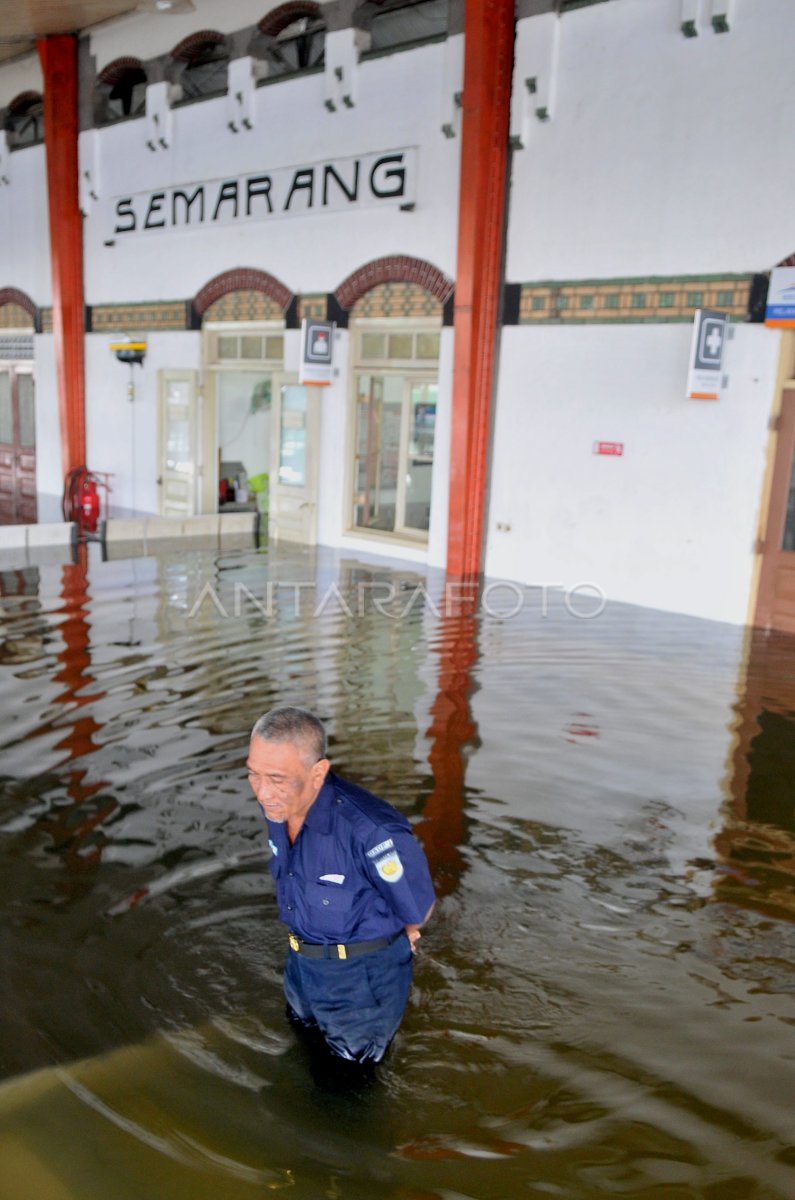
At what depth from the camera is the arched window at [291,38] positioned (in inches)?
472

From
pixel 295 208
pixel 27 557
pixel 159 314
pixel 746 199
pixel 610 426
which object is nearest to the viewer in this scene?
pixel 746 199

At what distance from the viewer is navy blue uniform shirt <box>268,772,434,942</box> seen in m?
2.53

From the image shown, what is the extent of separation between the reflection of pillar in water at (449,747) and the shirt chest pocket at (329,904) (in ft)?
4.88

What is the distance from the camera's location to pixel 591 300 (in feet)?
32.0

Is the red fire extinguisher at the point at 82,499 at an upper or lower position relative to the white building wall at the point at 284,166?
lower

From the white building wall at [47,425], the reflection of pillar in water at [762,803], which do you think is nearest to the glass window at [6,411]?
the white building wall at [47,425]

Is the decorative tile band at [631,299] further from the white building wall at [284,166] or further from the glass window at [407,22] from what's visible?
the glass window at [407,22]

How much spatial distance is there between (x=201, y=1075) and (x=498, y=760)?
276cm

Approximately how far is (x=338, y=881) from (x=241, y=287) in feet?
39.4

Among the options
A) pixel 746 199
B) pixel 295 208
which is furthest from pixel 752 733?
pixel 295 208

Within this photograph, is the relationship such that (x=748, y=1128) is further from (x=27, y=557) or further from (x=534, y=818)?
(x=27, y=557)

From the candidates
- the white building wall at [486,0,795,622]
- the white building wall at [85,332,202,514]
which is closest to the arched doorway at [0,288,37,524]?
the white building wall at [85,332,202,514]

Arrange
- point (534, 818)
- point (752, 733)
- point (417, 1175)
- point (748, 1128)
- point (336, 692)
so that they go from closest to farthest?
1. point (417, 1175)
2. point (748, 1128)
3. point (534, 818)
4. point (752, 733)
5. point (336, 692)

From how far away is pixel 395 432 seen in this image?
40.2ft
